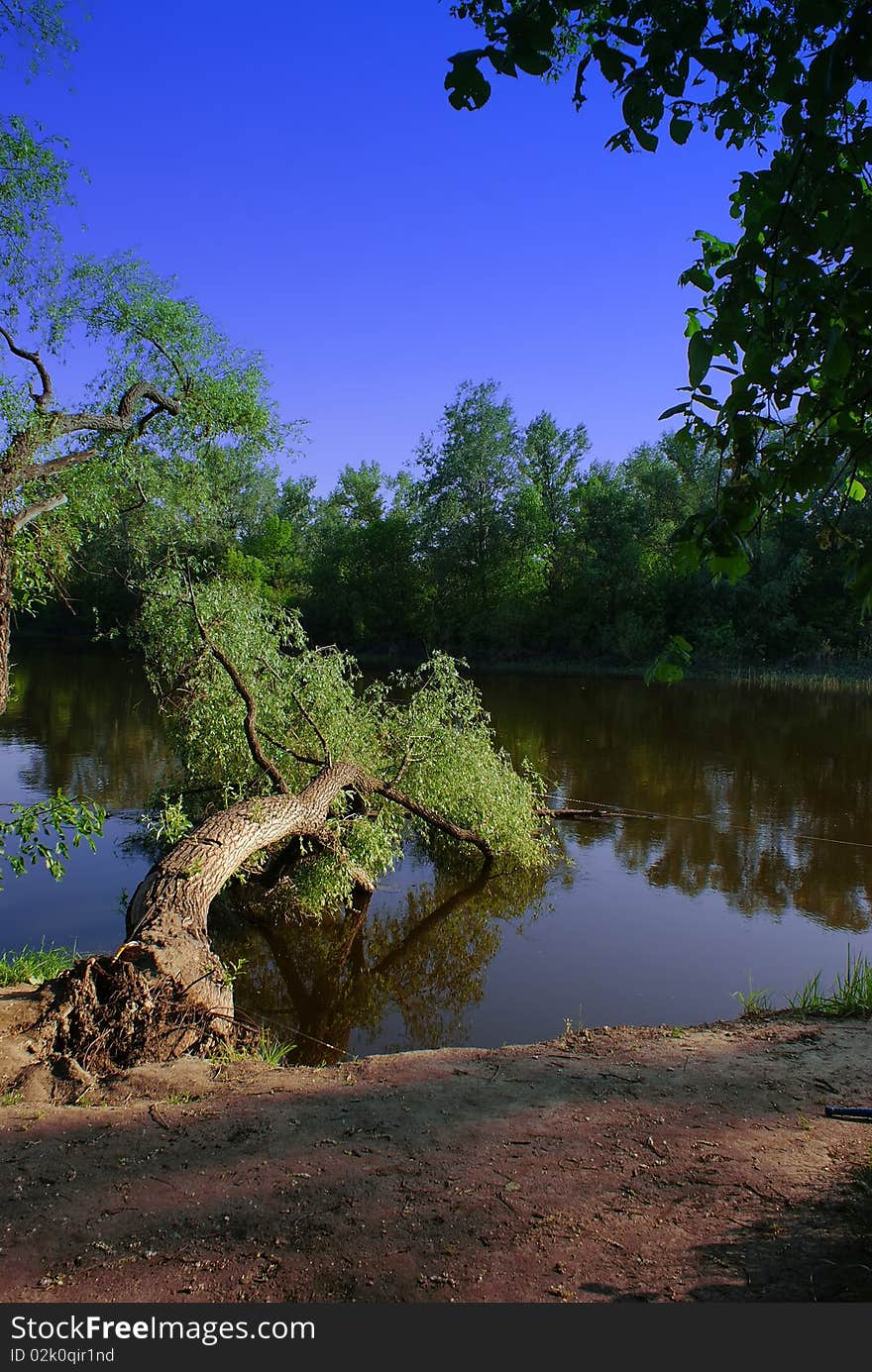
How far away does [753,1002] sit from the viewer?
7.82m

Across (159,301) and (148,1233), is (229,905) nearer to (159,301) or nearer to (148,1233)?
(148,1233)

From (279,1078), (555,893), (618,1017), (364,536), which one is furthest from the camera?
(364,536)

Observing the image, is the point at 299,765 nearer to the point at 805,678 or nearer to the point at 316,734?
the point at 316,734

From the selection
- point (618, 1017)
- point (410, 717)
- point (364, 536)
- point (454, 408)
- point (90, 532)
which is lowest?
point (618, 1017)

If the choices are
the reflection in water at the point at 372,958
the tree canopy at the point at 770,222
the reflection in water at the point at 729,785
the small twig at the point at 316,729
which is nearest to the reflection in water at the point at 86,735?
the reflection in water at the point at 372,958

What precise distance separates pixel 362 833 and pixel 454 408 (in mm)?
45391

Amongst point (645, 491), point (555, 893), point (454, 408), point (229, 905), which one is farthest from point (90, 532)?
point (645, 491)

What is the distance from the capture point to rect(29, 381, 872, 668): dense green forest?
45.1 metres

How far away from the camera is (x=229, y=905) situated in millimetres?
10703

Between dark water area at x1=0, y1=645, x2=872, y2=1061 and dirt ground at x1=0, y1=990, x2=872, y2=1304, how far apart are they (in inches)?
93.5

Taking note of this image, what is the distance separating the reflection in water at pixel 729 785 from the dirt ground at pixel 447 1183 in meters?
6.73

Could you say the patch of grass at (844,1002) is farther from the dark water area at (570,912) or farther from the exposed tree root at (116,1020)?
the exposed tree root at (116,1020)

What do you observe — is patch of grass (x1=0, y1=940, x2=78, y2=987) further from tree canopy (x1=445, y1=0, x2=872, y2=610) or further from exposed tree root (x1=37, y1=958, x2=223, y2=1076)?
tree canopy (x1=445, y1=0, x2=872, y2=610)

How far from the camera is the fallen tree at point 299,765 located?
9.17 m
